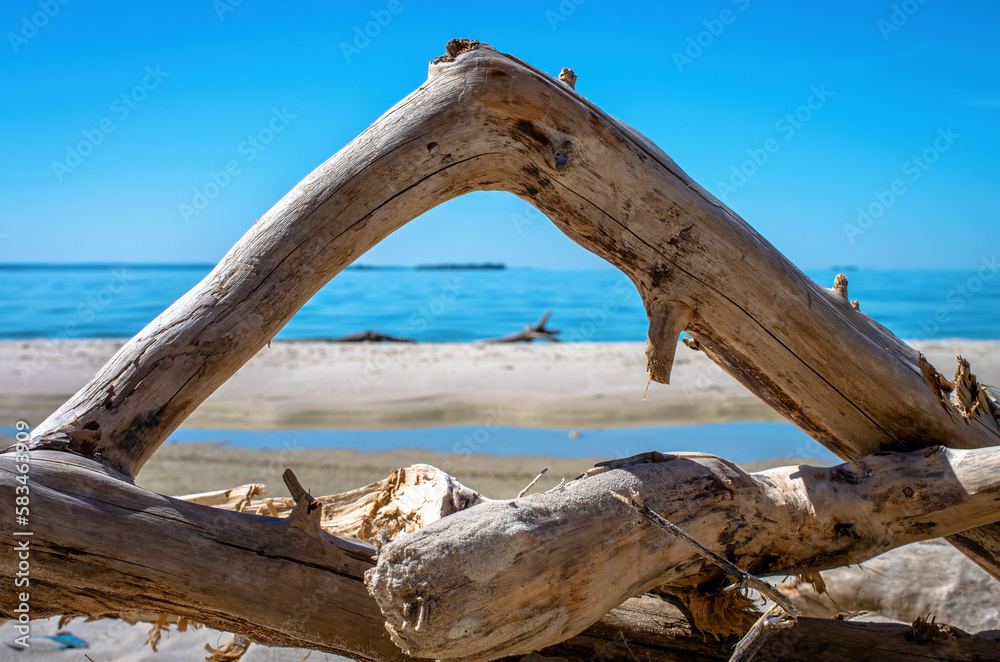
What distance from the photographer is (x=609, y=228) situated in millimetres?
2318

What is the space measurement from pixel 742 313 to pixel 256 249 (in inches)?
69.2

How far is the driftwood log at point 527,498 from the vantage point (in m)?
1.79

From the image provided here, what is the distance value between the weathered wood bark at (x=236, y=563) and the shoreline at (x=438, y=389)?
5.63 metres

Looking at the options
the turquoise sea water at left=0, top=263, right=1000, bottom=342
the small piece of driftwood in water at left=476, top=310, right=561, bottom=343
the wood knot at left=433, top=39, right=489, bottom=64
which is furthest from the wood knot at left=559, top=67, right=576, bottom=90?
the turquoise sea water at left=0, top=263, right=1000, bottom=342

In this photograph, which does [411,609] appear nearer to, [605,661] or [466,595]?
[466,595]

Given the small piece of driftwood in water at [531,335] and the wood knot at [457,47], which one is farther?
the small piece of driftwood in water at [531,335]

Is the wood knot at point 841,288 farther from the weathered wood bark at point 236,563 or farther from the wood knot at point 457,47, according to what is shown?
the wood knot at point 457,47

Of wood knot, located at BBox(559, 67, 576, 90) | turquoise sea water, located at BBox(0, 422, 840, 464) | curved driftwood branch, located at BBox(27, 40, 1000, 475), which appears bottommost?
curved driftwood branch, located at BBox(27, 40, 1000, 475)

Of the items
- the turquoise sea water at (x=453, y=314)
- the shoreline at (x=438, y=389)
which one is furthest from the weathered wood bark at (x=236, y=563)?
the turquoise sea water at (x=453, y=314)

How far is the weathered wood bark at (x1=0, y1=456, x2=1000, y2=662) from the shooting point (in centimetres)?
177

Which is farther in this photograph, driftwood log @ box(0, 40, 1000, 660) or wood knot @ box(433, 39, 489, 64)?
wood knot @ box(433, 39, 489, 64)

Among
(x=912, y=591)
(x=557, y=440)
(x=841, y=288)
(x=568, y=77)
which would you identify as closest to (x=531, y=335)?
(x=557, y=440)

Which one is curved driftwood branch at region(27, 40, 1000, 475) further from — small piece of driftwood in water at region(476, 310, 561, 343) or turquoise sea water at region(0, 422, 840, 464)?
small piece of driftwood in water at region(476, 310, 561, 343)

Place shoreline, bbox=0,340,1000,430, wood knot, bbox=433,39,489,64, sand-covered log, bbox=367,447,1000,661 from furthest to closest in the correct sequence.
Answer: shoreline, bbox=0,340,1000,430 < wood knot, bbox=433,39,489,64 < sand-covered log, bbox=367,447,1000,661
